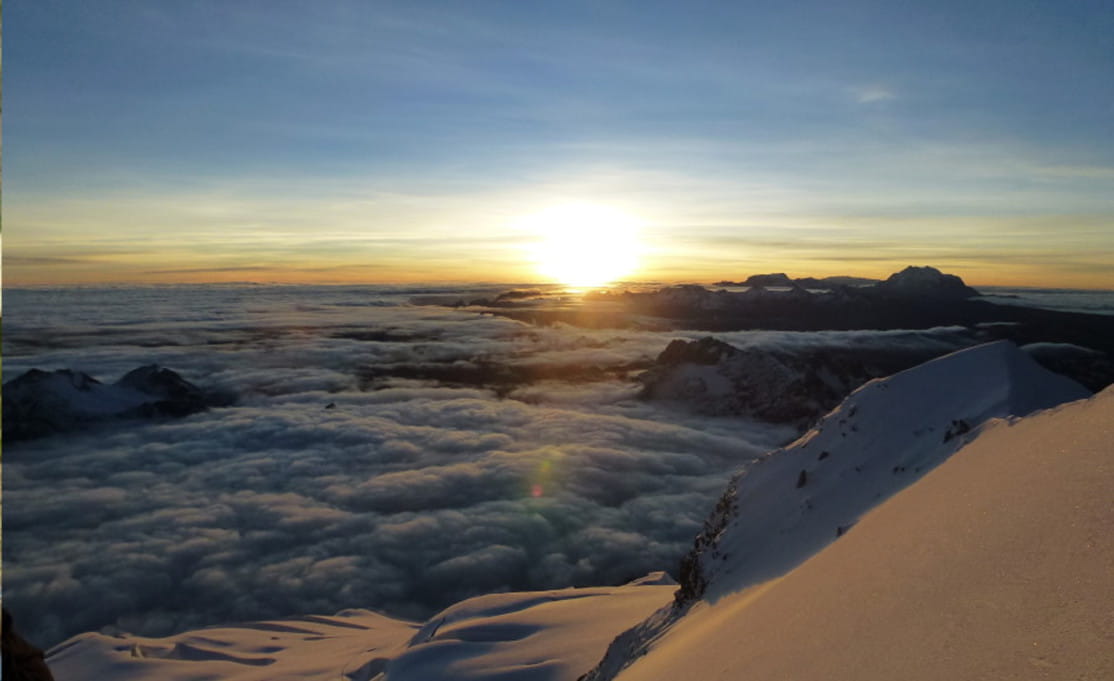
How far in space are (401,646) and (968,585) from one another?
929cm

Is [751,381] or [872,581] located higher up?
[872,581]

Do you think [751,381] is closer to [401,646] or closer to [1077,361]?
[401,646]

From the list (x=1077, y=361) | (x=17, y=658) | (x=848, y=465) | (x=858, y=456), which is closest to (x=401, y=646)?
(x=17, y=658)

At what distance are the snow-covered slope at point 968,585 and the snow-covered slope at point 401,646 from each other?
3.45 m

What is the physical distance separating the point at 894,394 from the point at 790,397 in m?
27.1

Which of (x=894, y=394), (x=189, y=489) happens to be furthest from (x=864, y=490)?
(x=189, y=489)

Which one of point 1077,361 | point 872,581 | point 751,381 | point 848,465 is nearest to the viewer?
point 872,581

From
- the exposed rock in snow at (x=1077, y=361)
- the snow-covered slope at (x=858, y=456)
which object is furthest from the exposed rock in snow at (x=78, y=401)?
the exposed rock in snow at (x=1077, y=361)

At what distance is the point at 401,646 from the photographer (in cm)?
984

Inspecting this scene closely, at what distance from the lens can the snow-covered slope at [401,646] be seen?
7.68m

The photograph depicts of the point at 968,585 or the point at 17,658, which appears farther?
the point at 17,658

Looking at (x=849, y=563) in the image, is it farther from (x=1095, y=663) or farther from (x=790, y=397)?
(x=790, y=397)

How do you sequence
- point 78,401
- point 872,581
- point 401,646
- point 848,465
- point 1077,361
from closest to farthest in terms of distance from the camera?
point 872,581, point 848,465, point 401,646, point 78,401, point 1077,361

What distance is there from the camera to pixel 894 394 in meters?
6.87
